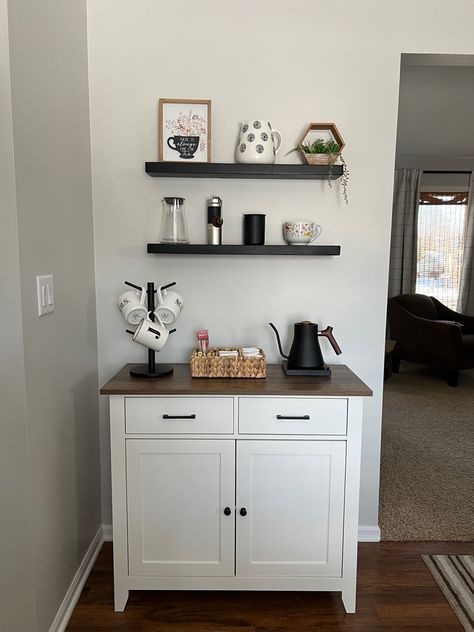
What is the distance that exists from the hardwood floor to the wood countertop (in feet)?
2.75

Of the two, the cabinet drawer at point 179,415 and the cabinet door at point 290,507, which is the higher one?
the cabinet drawer at point 179,415

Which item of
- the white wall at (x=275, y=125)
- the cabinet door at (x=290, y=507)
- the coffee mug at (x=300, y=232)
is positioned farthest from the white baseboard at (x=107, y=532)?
the coffee mug at (x=300, y=232)

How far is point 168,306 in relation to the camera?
205 centimetres

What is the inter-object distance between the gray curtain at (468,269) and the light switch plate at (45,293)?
5.86 metres

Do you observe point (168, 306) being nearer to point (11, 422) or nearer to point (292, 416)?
point (292, 416)

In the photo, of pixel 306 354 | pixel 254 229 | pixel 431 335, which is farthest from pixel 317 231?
pixel 431 335

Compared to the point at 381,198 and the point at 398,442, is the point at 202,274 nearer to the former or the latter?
the point at 381,198

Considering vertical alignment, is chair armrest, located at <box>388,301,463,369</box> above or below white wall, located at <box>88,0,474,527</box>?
below

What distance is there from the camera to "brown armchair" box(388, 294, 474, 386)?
5.02m

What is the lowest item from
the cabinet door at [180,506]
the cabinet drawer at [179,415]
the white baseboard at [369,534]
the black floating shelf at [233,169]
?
the white baseboard at [369,534]

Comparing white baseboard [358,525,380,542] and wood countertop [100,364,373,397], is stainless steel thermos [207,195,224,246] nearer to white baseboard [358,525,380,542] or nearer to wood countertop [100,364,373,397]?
wood countertop [100,364,373,397]

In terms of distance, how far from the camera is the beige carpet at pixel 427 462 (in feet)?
8.21

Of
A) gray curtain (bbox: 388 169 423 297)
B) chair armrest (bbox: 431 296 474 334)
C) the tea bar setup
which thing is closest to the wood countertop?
the tea bar setup

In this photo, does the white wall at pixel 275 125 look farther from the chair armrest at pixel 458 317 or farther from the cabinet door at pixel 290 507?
the chair armrest at pixel 458 317
